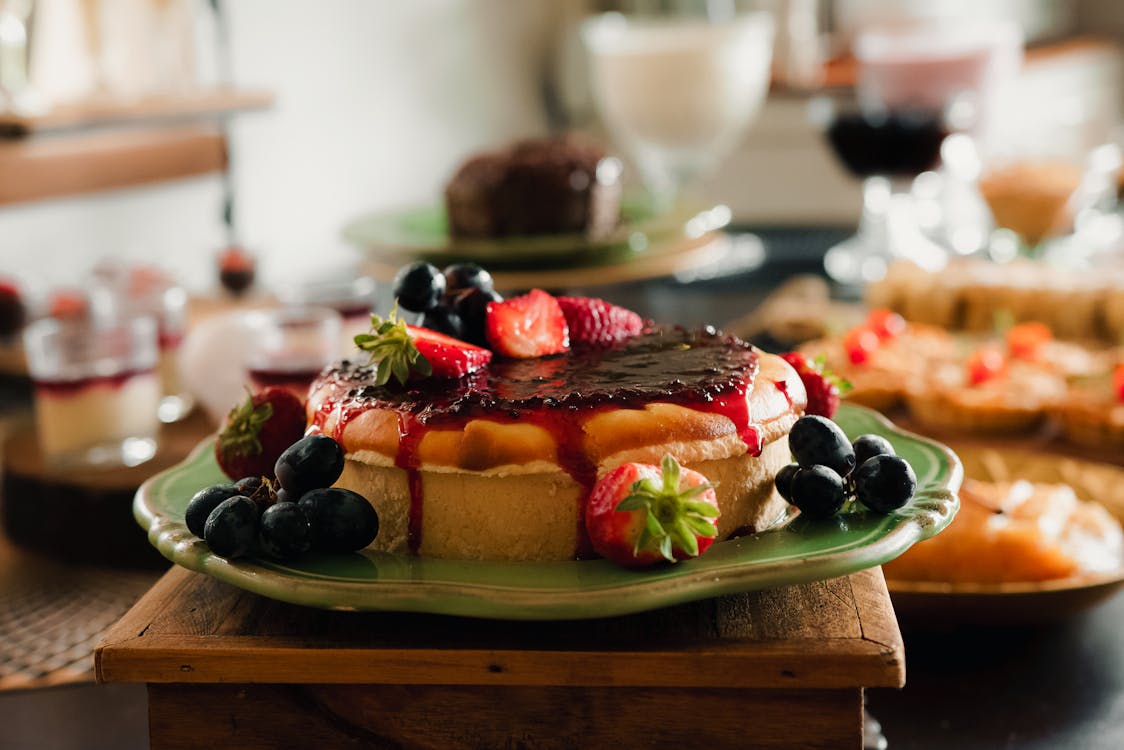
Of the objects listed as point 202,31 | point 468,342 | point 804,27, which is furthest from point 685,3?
point 468,342

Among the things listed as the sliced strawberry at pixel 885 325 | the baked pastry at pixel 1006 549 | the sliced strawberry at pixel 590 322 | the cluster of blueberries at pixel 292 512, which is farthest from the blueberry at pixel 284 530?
the sliced strawberry at pixel 885 325

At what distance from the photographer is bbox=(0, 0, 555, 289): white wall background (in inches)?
122

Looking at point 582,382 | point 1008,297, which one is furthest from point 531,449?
point 1008,297

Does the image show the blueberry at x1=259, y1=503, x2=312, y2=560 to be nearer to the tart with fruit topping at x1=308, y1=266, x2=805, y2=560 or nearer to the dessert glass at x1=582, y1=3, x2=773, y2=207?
the tart with fruit topping at x1=308, y1=266, x2=805, y2=560

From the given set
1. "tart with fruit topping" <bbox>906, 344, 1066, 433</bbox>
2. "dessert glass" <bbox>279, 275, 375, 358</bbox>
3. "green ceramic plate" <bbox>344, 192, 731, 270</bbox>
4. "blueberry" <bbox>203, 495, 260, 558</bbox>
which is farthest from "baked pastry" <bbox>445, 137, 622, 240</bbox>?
"blueberry" <bbox>203, 495, 260, 558</bbox>

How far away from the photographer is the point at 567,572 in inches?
36.8

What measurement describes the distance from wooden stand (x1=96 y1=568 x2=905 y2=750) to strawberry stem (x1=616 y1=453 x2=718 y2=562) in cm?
7

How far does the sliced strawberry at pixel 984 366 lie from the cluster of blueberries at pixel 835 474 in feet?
3.17

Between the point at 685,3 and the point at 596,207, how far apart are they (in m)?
2.88

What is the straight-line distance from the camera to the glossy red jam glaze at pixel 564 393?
39.2 inches

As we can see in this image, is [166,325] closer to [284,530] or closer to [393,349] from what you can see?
[393,349]

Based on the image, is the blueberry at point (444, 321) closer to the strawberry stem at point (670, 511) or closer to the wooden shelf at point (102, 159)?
the strawberry stem at point (670, 511)

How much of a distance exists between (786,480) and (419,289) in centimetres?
39

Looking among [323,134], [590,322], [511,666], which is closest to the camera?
[511,666]
